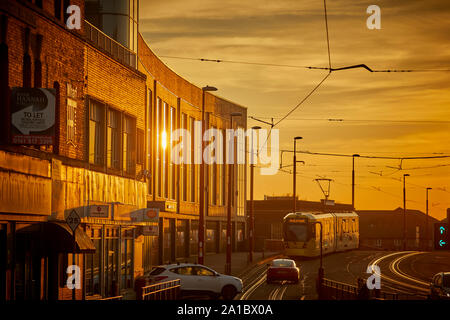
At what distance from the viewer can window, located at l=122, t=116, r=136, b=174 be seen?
37.8 metres

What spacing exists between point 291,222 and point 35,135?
32.5 m

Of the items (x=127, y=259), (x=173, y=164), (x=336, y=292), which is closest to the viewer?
(x=336, y=292)

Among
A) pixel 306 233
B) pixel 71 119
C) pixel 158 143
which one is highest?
pixel 158 143

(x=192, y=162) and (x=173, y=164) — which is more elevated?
(x=192, y=162)

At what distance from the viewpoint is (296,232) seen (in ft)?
181

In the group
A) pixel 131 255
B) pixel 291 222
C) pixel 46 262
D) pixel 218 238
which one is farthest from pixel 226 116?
pixel 46 262

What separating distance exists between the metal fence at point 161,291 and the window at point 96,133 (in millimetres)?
6714

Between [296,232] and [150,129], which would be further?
→ [296,232]

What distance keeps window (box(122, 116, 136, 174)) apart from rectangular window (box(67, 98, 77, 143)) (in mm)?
7281

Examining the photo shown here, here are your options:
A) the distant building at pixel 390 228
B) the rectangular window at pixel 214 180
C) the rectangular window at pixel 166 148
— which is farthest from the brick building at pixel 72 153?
the distant building at pixel 390 228

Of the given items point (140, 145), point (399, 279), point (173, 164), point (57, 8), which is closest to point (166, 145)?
point (173, 164)

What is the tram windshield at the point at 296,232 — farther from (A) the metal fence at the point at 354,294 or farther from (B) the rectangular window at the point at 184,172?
(A) the metal fence at the point at 354,294

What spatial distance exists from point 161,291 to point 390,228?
429ft

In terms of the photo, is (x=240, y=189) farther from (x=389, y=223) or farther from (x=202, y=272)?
(x=389, y=223)
